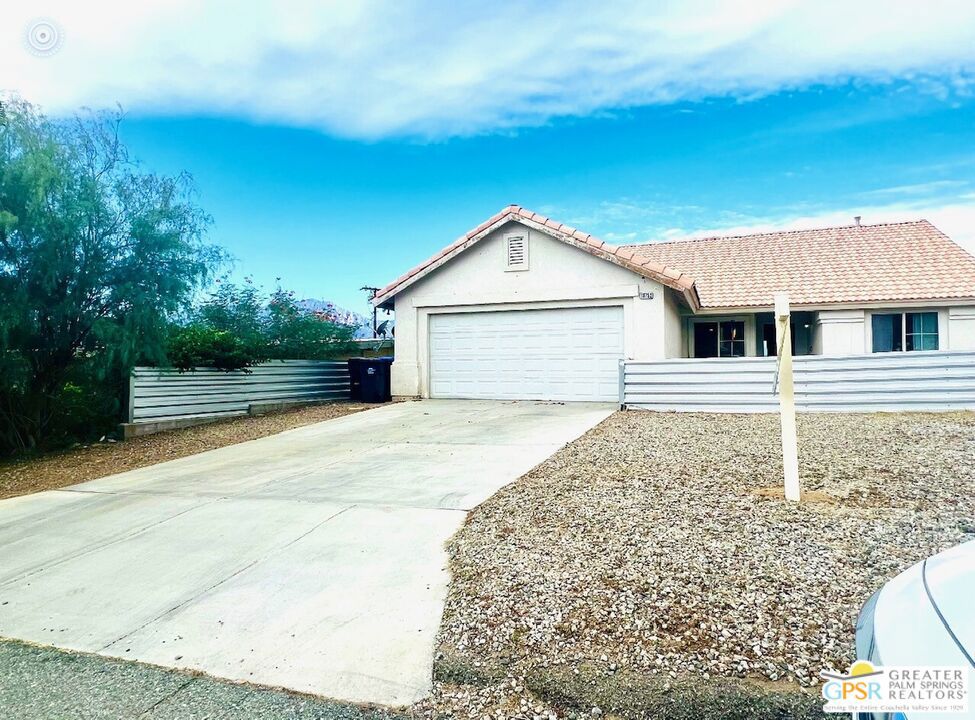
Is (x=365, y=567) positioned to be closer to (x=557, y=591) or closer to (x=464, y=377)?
(x=557, y=591)

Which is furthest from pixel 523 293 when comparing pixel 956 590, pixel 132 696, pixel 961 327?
pixel 956 590

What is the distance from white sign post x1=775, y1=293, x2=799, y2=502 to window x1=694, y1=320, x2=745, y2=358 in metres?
12.9

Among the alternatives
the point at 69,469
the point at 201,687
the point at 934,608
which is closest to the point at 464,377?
the point at 69,469

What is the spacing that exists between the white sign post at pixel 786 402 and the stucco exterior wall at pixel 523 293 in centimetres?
806

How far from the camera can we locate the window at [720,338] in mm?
17797

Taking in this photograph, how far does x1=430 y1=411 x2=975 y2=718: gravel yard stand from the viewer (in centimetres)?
294

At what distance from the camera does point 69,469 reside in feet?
30.7

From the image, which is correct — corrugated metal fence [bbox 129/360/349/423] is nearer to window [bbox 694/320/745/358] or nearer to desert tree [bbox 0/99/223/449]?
desert tree [bbox 0/99/223/449]

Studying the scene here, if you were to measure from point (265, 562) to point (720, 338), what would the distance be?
51.4 ft

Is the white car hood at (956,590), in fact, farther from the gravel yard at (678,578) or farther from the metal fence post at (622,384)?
the metal fence post at (622,384)

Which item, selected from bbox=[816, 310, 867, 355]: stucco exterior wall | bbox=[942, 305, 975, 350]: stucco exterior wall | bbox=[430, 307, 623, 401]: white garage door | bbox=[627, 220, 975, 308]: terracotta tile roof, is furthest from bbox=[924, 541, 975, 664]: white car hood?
bbox=[942, 305, 975, 350]: stucco exterior wall

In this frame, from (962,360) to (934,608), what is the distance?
1144 cm

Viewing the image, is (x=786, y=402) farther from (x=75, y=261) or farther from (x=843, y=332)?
(x=843, y=332)

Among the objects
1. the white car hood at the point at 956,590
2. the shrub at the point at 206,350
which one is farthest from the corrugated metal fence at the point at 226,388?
the white car hood at the point at 956,590
